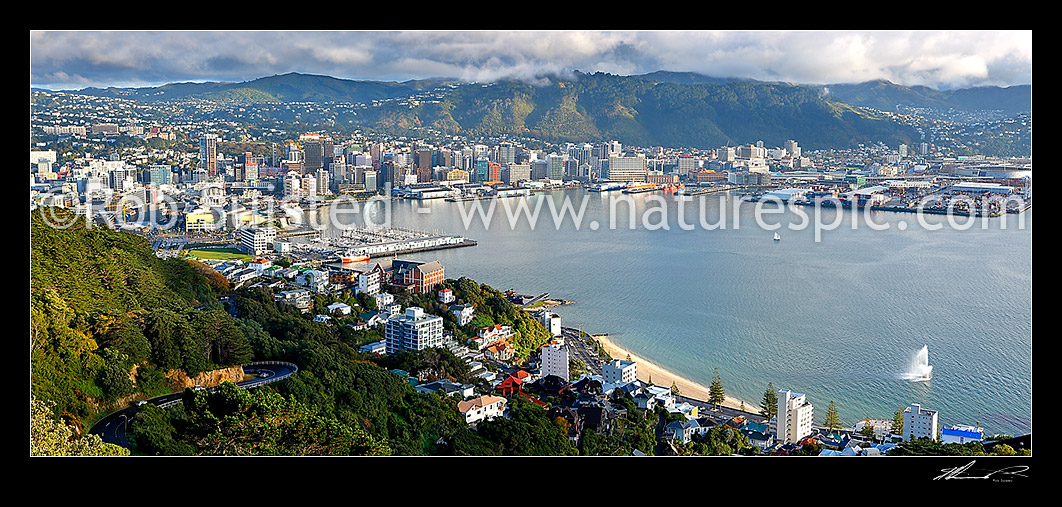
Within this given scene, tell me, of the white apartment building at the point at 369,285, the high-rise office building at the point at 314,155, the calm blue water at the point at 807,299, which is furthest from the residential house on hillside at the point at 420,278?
the high-rise office building at the point at 314,155

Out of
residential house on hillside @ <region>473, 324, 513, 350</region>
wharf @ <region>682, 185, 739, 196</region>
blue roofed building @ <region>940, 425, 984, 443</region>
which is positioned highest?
wharf @ <region>682, 185, 739, 196</region>

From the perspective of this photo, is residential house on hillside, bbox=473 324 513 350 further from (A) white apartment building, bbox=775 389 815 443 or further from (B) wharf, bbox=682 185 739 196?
(B) wharf, bbox=682 185 739 196

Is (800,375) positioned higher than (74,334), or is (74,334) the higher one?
(74,334)

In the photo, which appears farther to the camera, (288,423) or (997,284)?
(997,284)

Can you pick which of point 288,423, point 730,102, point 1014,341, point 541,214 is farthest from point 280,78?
point 288,423

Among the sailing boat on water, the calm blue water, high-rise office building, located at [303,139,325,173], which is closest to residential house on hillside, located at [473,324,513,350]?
the calm blue water

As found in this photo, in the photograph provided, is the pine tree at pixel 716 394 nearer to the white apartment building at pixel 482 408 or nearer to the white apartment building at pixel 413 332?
the white apartment building at pixel 482 408
